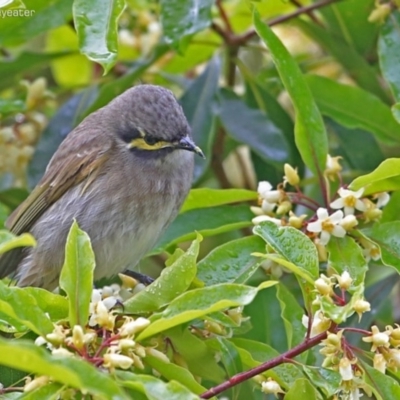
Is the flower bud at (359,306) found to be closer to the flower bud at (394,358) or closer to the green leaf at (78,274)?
the flower bud at (394,358)

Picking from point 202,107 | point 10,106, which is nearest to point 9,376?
point 10,106

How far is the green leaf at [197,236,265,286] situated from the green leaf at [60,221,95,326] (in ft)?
2.36

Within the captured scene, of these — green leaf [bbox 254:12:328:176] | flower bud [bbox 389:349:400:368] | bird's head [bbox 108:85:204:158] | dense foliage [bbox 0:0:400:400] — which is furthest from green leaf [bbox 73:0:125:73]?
flower bud [bbox 389:349:400:368]

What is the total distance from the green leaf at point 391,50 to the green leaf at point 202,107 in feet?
3.22

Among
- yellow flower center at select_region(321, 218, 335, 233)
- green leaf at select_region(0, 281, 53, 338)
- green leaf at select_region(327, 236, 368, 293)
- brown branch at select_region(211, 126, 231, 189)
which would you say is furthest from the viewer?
brown branch at select_region(211, 126, 231, 189)

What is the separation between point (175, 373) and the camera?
2746 millimetres

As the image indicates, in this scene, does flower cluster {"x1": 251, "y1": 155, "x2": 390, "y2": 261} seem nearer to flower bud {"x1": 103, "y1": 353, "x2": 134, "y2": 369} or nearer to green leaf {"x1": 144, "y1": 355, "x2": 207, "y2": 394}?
green leaf {"x1": 144, "y1": 355, "x2": 207, "y2": 394}

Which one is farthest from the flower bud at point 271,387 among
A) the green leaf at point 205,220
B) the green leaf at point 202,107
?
the green leaf at point 202,107

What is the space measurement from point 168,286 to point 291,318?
65 centimetres

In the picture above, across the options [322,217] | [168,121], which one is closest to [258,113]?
[168,121]

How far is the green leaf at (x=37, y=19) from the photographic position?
13.9 feet

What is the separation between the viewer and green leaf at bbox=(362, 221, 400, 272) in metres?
Result: 3.34

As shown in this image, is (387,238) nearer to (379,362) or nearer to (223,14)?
(379,362)

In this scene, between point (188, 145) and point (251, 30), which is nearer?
point (188, 145)
